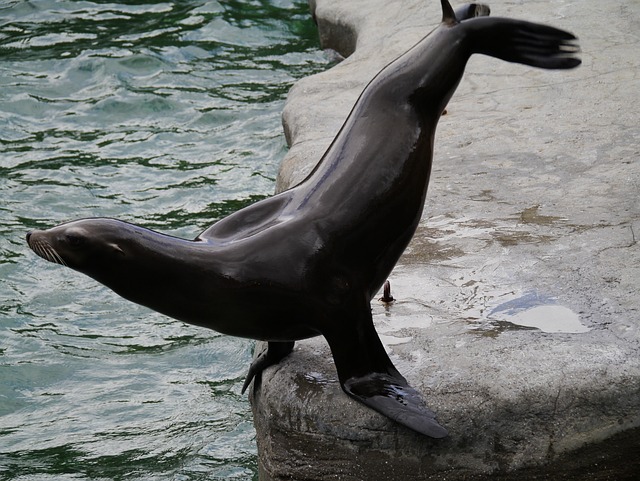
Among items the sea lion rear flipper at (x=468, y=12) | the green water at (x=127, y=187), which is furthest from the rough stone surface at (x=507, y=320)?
the green water at (x=127, y=187)

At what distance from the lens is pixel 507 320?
3545mm

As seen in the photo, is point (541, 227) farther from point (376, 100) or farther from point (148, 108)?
point (148, 108)

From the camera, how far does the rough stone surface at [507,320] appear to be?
3.13 meters

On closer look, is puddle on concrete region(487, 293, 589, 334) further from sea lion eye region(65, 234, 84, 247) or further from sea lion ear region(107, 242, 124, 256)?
sea lion eye region(65, 234, 84, 247)

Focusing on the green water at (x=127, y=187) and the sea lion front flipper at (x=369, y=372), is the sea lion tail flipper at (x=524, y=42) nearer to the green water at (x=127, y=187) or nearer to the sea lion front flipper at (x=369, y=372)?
the sea lion front flipper at (x=369, y=372)

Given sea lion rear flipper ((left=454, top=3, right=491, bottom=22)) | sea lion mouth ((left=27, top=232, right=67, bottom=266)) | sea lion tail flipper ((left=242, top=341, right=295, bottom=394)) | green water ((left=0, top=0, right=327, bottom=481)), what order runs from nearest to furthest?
sea lion mouth ((left=27, top=232, right=67, bottom=266)) < sea lion tail flipper ((left=242, top=341, right=295, bottom=394)) < sea lion rear flipper ((left=454, top=3, right=491, bottom=22)) < green water ((left=0, top=0, right=327, bottom=481))

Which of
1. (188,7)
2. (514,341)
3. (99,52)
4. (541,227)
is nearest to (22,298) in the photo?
(541,227)

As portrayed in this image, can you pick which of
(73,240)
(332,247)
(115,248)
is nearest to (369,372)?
(332,247)

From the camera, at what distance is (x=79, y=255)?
2963 millimetres

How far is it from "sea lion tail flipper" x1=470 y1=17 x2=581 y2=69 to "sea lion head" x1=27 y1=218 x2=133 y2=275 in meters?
1.30

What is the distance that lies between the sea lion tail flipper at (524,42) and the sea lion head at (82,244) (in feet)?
4.26

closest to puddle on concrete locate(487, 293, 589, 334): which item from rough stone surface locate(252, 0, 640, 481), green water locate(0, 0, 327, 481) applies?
rough stone surface locate(252, 0, 640, 481)

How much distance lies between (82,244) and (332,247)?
0.71 metres

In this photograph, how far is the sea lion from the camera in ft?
9.95
